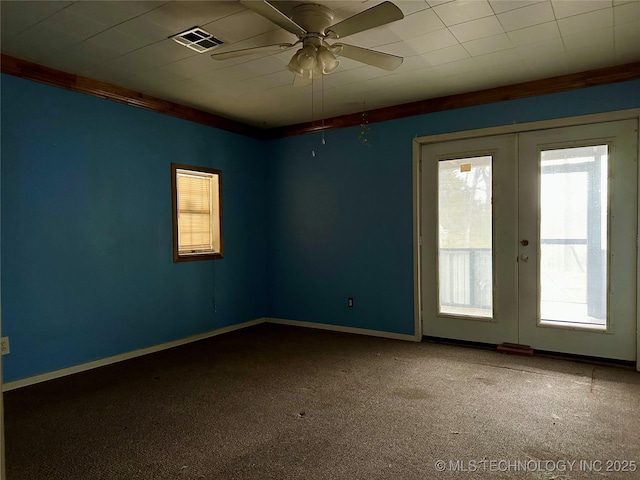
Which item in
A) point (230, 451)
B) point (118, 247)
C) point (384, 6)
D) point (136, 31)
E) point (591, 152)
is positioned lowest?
point (230, 451)

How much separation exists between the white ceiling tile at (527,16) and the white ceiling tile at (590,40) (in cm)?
40

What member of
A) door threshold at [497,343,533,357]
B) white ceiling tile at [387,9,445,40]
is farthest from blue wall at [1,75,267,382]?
door threshold at [497,343,533,357]

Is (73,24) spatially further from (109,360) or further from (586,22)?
(586,22)

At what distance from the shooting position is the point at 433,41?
3.18m

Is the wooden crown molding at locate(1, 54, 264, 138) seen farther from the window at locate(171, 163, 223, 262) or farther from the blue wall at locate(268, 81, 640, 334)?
the blue wall at locate(268, 81, 640, 334)

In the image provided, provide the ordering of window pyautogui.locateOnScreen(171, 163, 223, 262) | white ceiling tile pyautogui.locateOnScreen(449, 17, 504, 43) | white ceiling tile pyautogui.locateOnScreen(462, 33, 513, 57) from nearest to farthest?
white ceiling tile pyautogui.locateOnScreen(449, 17, 504, 43) → white ceiling tile pyautogui.locateOnScreen(462, 33, 513, 57) → window pyautogui.locateOnScreen(171, 163, 223, 262)

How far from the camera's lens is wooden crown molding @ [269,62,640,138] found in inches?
145

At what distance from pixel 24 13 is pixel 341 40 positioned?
7.00ft

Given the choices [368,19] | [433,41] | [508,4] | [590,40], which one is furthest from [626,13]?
[368,19]

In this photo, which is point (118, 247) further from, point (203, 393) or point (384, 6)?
point (384, 6)

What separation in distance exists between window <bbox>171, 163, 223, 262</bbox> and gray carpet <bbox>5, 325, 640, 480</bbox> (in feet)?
4.26

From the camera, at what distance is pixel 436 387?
3.35 metres

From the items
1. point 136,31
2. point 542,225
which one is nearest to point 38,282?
point 136,31

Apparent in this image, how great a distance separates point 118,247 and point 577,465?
403 centimetres
